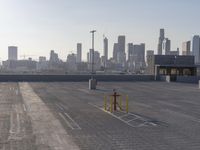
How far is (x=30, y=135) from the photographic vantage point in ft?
51.6

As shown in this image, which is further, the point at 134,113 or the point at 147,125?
the point at 134,113

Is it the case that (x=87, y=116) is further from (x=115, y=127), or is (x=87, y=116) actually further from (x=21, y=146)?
(x=21, y=146)

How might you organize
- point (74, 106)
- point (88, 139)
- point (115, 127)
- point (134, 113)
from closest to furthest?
1. point (88, 139)
2. point (115, 127)
3. point (134, 113)
4. point (74, 106)

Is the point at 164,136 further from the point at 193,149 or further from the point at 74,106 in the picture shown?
the point at 74,106

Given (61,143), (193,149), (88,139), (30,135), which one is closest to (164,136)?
(193,149)

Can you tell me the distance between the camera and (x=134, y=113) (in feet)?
76.2

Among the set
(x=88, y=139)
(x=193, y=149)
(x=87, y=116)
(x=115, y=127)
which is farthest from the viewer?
(x=87, y=116)

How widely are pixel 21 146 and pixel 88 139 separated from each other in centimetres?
302

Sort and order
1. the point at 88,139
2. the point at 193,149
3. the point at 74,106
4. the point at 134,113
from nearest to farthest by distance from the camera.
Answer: the point at 193,149, the point at 88,139, the point at 134,113, the point at 74,106

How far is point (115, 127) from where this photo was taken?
17.9m

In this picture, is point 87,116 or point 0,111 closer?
point 87,116

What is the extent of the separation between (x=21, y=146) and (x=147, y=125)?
7.69 meters

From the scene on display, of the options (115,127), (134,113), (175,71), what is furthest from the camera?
(175,71)

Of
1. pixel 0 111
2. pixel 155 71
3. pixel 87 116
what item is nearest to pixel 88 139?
pixel 87 116
